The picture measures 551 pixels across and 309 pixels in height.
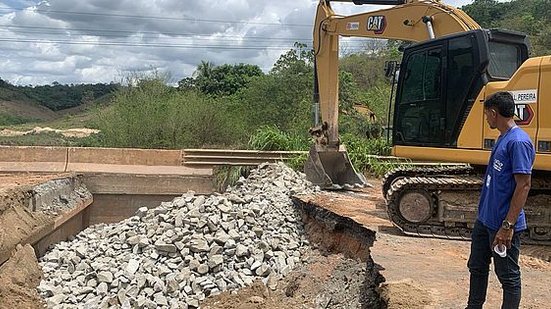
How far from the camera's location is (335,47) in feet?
31.2

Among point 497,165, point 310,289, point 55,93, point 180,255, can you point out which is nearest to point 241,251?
point 180,255

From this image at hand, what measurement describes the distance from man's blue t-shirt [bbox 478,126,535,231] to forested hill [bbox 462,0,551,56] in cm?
2283

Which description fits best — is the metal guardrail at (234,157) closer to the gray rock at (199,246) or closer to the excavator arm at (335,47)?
the excavator arm at (335,47)

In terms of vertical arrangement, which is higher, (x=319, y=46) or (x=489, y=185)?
(x=319, y=46)

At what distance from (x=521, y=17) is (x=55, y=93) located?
164 feet

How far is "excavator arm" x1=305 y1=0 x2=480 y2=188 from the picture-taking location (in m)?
7.75

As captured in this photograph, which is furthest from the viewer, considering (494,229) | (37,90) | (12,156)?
(37,90)

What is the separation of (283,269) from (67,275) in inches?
122

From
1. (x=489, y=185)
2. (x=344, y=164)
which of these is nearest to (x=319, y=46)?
(x=344, y=164)

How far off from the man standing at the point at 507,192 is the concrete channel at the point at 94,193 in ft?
10.7

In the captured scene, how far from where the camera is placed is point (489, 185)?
3.45 meters

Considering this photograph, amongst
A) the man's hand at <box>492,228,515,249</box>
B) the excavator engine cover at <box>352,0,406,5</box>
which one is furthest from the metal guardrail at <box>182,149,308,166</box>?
the man's hand at <box>492,228,515,249</box>

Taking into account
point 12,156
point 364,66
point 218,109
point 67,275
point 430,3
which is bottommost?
point 67,275

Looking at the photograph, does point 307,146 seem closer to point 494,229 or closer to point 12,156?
point 12,156
